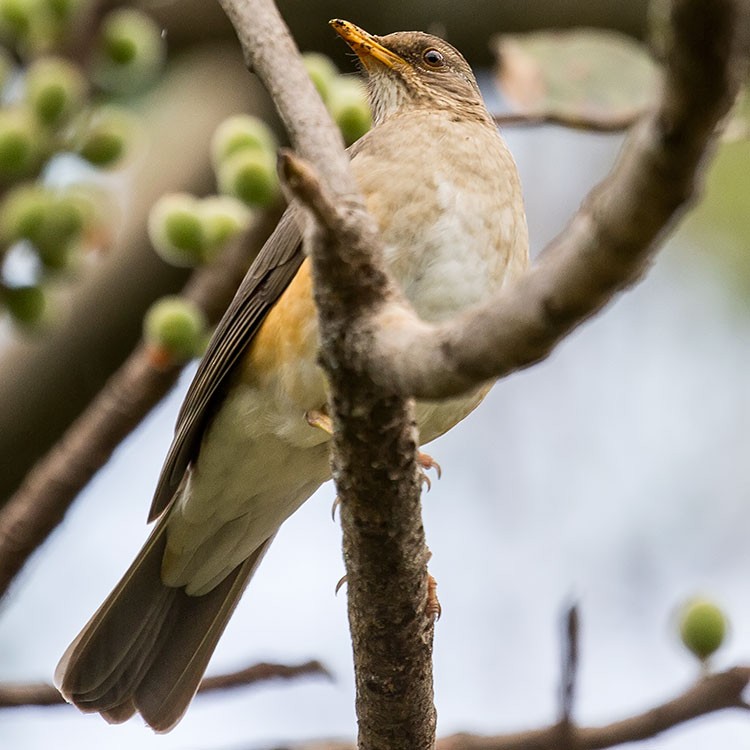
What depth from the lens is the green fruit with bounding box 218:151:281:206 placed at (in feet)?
11.6

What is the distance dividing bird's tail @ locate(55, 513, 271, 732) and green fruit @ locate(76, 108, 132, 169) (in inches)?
53.2

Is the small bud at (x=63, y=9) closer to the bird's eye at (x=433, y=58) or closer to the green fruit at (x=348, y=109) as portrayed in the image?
the green fruit at (x=348, y=109)

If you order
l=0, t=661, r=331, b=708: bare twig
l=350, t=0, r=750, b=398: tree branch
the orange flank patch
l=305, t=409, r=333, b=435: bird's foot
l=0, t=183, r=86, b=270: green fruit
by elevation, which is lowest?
l=0, t=661, r=331, b=708: bare twig

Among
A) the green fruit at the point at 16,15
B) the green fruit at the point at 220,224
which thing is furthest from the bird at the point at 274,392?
the green fruit at the point at 16,15

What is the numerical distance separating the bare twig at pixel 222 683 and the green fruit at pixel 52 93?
1.58m

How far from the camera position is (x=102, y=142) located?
3.84 meters

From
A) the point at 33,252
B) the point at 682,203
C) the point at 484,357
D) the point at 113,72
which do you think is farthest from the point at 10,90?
the point at 682,203

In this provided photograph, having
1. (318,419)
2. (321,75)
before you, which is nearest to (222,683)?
(318,419)

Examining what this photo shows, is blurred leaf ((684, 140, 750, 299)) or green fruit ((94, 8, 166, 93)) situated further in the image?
blurred leaf ((684, 140, 750, 299))

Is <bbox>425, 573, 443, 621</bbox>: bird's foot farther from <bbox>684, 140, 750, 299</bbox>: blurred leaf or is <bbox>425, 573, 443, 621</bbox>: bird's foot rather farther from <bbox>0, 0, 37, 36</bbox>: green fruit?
<bbox>684, 140, 750, 299</bbox>: blurred leaf

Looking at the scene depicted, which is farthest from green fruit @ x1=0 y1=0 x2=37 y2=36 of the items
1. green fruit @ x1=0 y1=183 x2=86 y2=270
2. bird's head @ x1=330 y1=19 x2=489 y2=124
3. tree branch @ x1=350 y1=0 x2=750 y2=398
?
tree branch @ x1=350 y1=0 x2=750 y2=398

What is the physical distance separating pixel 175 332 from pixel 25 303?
2.02 ft

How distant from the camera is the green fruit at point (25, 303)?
3717mm

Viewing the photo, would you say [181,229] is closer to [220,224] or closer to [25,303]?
[220,224]
